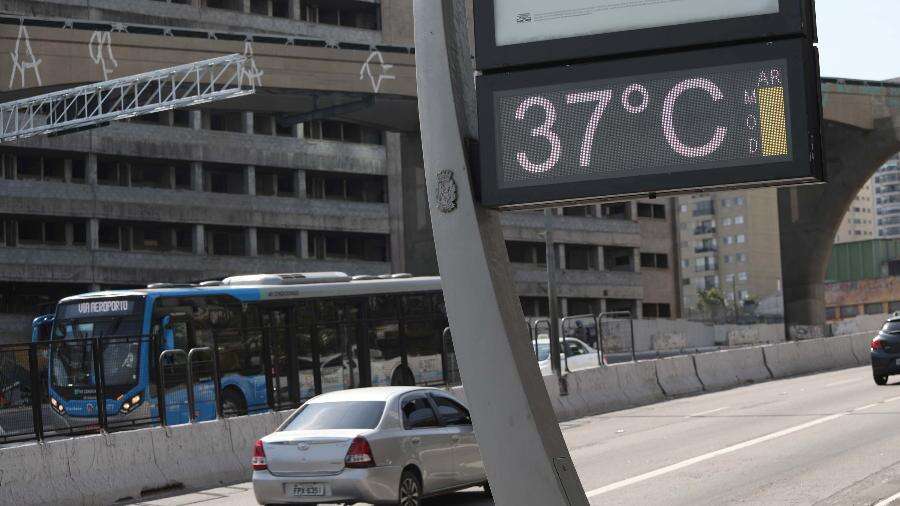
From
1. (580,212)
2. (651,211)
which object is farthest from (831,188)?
(651,211)

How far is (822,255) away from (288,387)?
54.6 meters

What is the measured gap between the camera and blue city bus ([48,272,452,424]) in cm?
2345

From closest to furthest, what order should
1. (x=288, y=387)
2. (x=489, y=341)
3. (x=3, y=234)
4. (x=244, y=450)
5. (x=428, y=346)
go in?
1. (x=489, y=341)
2. (x=244, y=450)
3. (x=288, y=387)
4. (x=428, y=346)
5. (x=3, y=234)

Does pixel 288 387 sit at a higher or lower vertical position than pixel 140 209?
lower

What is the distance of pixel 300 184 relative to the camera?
3110 inches

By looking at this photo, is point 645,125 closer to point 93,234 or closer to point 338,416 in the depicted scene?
point 338,416

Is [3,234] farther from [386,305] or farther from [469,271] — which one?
[469,271]

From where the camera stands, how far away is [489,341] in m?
6.38

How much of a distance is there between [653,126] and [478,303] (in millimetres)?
1216

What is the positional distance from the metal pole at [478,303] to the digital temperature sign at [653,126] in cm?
26

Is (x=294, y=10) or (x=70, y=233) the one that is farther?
(x=294, y=10)

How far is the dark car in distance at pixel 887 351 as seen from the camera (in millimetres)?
33156

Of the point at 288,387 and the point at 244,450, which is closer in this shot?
the point at 244,450

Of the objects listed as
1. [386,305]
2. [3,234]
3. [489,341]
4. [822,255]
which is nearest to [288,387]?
[386,305]
